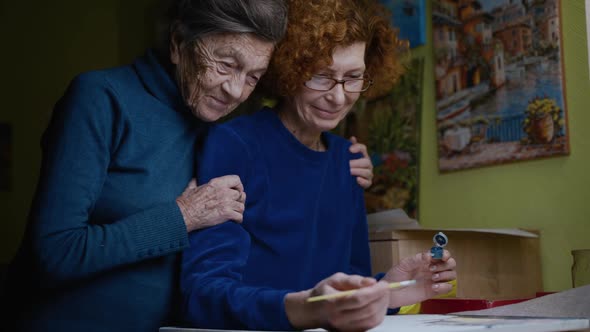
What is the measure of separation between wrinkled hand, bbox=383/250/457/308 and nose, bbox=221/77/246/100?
1.63 ft

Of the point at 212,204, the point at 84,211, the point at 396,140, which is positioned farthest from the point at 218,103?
the point at 396,140

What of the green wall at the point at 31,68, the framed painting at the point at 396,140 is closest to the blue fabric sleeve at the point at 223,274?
the framed painting at the point at 396,140

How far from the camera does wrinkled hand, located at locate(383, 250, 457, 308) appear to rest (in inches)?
56.0

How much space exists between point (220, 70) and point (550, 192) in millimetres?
1251

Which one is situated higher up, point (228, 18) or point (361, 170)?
point (228, 18)

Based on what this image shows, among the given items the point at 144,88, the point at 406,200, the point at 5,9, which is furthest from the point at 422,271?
the point at 5,9

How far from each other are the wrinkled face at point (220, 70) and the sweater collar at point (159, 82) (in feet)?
0.07

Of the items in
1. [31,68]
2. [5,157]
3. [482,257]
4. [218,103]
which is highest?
[31,68]

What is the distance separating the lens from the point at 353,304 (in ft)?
2.90

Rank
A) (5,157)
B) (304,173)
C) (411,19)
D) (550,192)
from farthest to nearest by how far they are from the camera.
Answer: (5,157)
(411,19)
(550,192)
(304,173)

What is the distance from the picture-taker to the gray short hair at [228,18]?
139cm

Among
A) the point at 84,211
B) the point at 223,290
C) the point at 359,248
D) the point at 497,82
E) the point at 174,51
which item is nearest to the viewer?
the point at 223,290

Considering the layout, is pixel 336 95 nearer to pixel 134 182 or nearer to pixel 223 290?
pixel 134 182

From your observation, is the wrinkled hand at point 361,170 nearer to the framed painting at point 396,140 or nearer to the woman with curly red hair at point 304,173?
the woman with curly red hair at point 304,173
